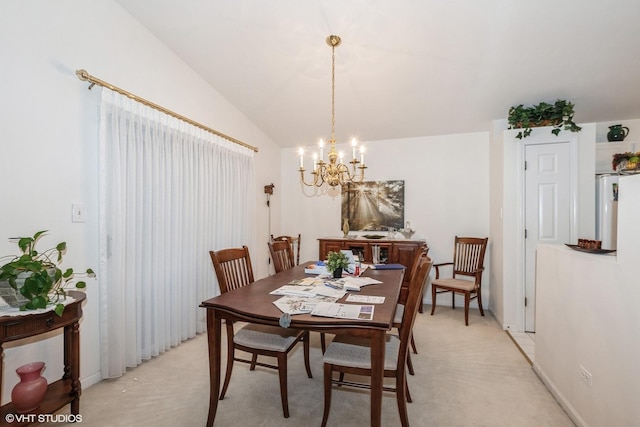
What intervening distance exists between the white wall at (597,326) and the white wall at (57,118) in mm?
3240

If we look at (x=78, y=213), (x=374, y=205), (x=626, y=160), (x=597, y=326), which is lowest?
(x=597, y=326)

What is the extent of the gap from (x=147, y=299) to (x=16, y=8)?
2.19 m

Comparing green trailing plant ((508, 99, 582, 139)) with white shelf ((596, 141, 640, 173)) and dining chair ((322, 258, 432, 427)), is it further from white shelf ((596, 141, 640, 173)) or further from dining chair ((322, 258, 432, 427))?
dining chair ((322, 258, 432, 427))

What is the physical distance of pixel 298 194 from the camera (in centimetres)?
504

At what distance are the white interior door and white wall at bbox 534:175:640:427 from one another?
119 cm

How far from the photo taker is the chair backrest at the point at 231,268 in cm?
212

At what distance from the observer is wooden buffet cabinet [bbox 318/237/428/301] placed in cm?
397

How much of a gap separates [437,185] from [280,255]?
264 centimetres

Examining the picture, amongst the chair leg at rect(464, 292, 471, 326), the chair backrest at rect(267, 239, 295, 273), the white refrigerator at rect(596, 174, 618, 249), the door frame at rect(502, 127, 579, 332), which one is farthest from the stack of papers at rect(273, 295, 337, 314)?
the white refrigerator at rect(596, 174, 618, 249)

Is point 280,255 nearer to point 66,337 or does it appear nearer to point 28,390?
point 66,337

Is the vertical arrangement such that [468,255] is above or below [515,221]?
below

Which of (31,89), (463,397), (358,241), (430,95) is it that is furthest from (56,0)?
(463,397)

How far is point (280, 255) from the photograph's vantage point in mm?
2928

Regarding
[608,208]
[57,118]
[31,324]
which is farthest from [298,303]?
[608,208]
